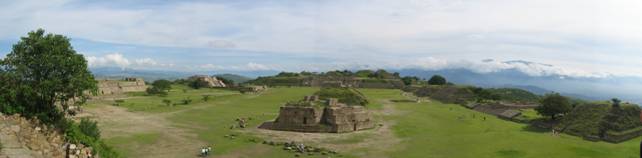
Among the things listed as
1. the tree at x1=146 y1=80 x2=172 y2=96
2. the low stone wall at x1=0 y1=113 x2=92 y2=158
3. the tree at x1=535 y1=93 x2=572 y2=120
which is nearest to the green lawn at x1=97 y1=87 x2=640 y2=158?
the tree at x1=535 y1=93 x2=572 y2=120

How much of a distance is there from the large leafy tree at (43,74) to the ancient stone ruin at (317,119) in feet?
84.5

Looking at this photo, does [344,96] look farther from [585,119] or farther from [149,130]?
[149,130]

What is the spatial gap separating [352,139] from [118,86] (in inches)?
2358

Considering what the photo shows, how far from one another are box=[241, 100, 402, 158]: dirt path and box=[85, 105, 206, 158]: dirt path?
662 centimetres

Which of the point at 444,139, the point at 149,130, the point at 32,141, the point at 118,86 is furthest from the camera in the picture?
the point at 118,86

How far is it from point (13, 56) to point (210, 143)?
57.5 feet

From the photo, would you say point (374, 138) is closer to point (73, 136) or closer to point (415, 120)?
point (415, 120)

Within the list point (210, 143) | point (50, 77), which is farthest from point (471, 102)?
point (50, 77)

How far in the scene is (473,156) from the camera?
34.2 meters

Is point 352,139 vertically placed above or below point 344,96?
below

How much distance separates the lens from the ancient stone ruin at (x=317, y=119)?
4678 centimetres

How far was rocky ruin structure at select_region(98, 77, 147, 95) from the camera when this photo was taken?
272 feet

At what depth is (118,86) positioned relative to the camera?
8944 cm

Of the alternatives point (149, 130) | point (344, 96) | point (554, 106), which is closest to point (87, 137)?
point (149, 130)
